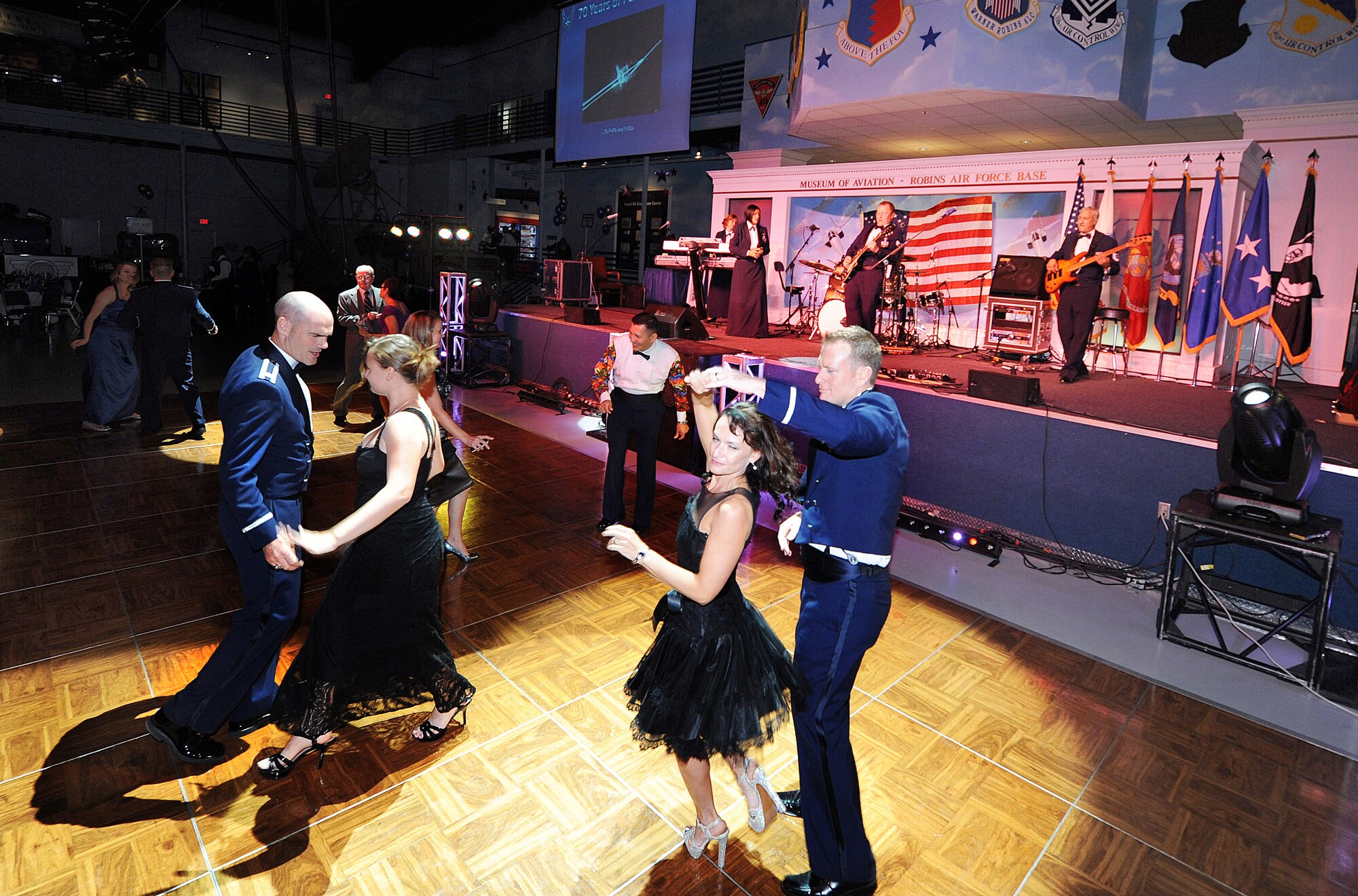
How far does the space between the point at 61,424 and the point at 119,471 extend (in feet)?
6.62

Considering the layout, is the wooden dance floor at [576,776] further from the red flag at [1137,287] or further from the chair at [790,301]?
the chair at [790,301]

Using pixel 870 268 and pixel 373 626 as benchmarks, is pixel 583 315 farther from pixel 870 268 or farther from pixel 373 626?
pixel 373 626

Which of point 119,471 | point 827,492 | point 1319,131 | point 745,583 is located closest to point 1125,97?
point 1319,131

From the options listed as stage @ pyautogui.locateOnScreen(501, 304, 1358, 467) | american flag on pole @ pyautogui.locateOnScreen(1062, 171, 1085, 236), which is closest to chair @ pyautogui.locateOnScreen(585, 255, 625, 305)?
stage @ pyautogui.locateOnScreen(501, 304, 1358, 467)

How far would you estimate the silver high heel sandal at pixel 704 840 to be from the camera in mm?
2402

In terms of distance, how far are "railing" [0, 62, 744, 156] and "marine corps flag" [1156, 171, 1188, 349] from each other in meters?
8.99

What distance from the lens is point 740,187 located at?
40.5 feet

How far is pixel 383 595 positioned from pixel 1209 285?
8339 mm

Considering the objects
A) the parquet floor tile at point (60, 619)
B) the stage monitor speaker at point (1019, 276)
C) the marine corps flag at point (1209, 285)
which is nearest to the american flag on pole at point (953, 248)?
the stage monitor speaker at point (1019, 276)

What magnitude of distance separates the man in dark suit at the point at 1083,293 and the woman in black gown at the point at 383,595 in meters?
6.33

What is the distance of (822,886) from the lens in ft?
7.30

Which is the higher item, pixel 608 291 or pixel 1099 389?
pixel 608 291

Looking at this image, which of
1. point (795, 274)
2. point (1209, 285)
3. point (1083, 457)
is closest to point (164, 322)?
point (1083, 457)

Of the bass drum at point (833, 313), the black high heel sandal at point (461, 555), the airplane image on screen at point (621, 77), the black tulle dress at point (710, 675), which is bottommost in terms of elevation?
the black high heel sandal at point (461, 555)
